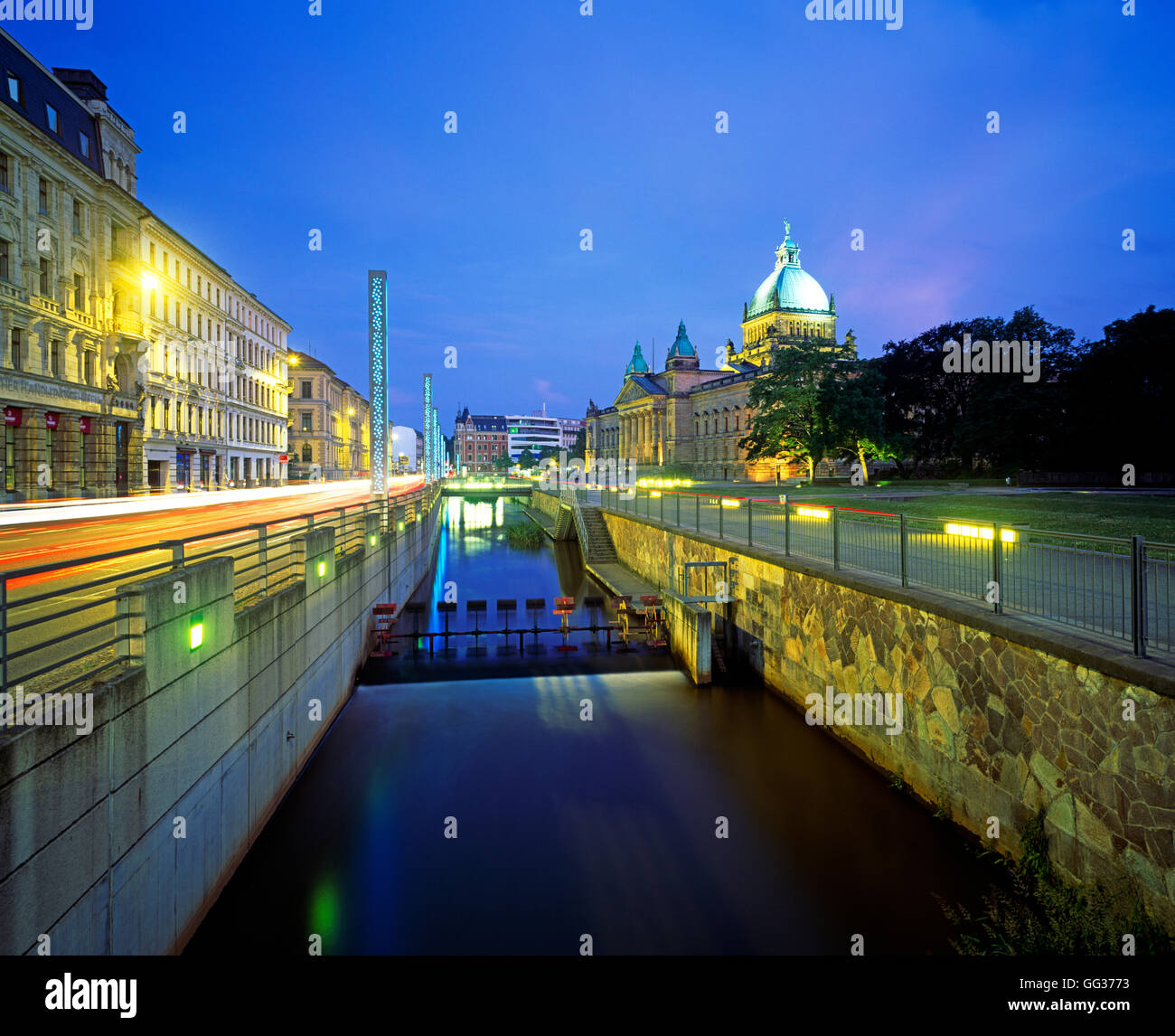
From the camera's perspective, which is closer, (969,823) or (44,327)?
(969,823)

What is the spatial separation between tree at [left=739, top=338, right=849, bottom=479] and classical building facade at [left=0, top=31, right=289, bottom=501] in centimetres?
3637

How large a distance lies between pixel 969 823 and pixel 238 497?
126 ft

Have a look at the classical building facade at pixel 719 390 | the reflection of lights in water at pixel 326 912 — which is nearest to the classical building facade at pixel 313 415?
the classical building facade at pixel 719 390

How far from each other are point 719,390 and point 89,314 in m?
95.3

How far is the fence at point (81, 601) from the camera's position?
4707 mm

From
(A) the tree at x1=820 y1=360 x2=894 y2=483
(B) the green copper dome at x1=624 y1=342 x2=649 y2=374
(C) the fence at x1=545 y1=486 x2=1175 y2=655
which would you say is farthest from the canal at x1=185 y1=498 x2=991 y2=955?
(B) the green copper dome at x1=624 y1=342 x2=649 y2=374

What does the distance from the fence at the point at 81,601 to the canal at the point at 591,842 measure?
295 cm

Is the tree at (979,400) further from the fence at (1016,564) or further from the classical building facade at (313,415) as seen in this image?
the classical building facade at (313,415)

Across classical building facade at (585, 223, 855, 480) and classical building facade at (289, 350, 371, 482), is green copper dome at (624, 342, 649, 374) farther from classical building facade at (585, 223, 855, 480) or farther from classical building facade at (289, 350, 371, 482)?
classical building facade at (289, 350, 371, 482)

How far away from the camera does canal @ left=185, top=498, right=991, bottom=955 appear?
23.7 ft

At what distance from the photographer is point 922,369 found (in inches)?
2827

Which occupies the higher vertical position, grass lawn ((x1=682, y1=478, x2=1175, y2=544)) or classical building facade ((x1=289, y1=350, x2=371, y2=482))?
classical building facade ((x1=289, y1=350, x2=371, y2=482))
